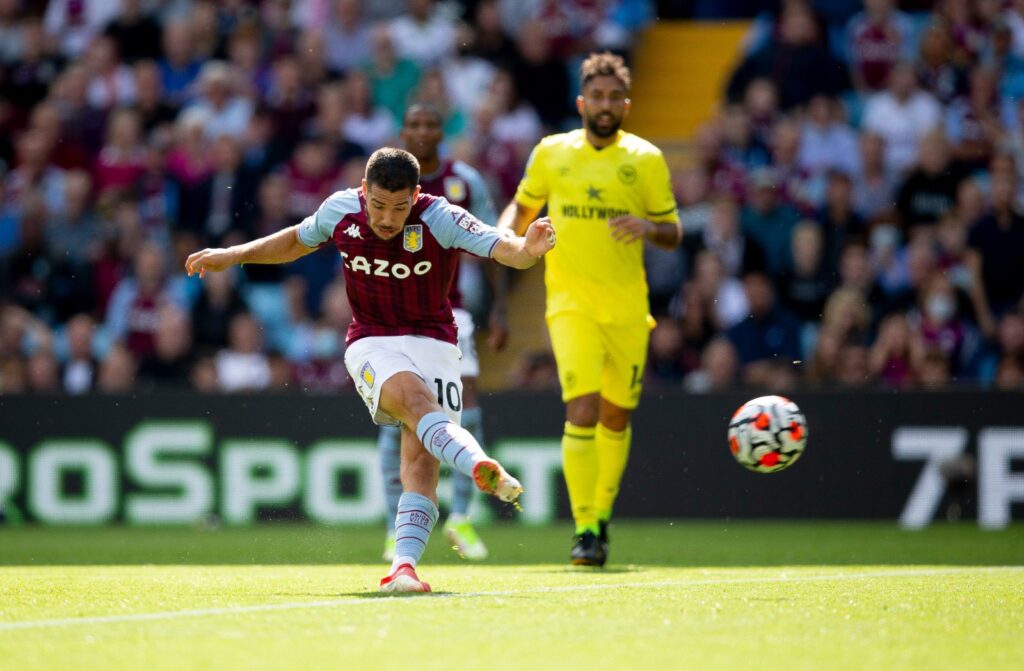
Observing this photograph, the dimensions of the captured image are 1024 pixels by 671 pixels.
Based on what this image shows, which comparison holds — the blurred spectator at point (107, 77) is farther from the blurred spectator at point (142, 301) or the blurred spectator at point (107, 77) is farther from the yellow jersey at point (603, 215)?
the yellow jersey at point (603, 215)

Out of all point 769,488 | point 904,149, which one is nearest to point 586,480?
point 769,488

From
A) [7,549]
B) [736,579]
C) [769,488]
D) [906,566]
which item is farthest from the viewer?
[769,488]

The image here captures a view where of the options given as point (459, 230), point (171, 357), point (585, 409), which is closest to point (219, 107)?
point (171, 357)

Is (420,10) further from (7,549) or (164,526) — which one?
(7,549)

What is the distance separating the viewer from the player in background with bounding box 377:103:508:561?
10141 mm

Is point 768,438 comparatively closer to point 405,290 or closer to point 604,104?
point 604,104

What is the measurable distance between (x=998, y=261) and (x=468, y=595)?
27.9 ft

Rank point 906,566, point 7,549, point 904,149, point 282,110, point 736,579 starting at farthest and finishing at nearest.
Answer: point 282,110 → point 904,149 → point 7,549 → point 906,566 → point 736,579

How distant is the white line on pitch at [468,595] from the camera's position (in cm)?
632

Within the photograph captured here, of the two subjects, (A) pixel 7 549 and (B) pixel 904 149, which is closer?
(A) pixel 7 549

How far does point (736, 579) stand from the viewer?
8.45 metres

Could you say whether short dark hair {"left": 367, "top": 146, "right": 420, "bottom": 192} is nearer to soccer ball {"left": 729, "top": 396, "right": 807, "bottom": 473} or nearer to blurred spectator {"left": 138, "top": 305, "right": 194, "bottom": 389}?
soccer ball {"left": 729, "top": 396, "right": 807, "bottom": 473}

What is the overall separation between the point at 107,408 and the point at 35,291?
2630mm

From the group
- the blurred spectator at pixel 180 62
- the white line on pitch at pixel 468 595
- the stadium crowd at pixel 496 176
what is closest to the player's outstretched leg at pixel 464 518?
the white line on pitch at pixel 468 595
